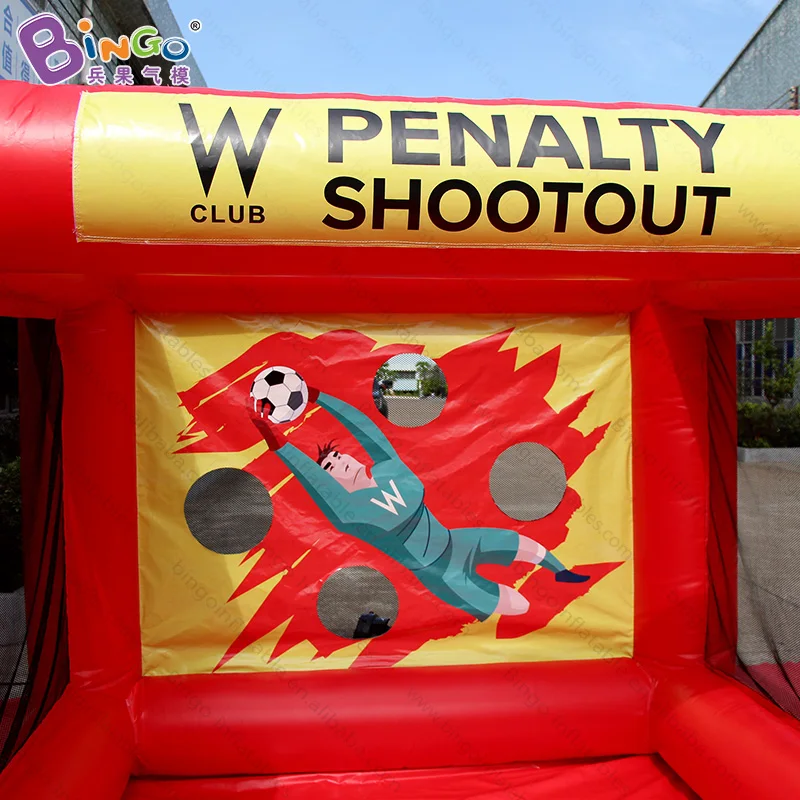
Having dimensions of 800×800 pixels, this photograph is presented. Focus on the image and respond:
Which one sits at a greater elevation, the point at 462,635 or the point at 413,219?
the point at 413,219

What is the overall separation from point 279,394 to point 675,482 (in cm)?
130

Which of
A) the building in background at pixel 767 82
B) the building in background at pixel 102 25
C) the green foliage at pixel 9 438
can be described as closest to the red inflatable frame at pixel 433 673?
the building in background at pixel 102 25

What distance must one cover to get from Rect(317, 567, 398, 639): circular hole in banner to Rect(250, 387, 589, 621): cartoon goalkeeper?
0.34ft

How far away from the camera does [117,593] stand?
7.43ft

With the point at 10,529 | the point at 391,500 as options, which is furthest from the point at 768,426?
the point at 10,529

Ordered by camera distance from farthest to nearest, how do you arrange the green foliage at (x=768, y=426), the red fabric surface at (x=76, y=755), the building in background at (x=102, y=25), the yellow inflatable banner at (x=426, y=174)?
the green foliage at (x=768, y=426), the building in background at (x=102, y=25), the red fabric surface at (x=76, y=755), the yellow inflatable banner at (x=426, y=174)

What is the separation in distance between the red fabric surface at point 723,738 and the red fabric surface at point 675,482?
0.15 metres

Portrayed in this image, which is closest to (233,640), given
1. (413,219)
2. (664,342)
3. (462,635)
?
(462,635)

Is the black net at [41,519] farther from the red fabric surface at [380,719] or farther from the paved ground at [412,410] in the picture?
the paved ground at [412,410]

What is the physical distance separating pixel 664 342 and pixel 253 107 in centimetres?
145

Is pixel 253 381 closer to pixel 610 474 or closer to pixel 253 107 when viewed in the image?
pixel 253 107

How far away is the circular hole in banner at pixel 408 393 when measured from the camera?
8.05 ft

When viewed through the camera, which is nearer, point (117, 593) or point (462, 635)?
point (117, 593)

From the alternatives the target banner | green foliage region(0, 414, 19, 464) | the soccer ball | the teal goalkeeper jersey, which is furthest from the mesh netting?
green foliage region(0, 414, 19, 464)
